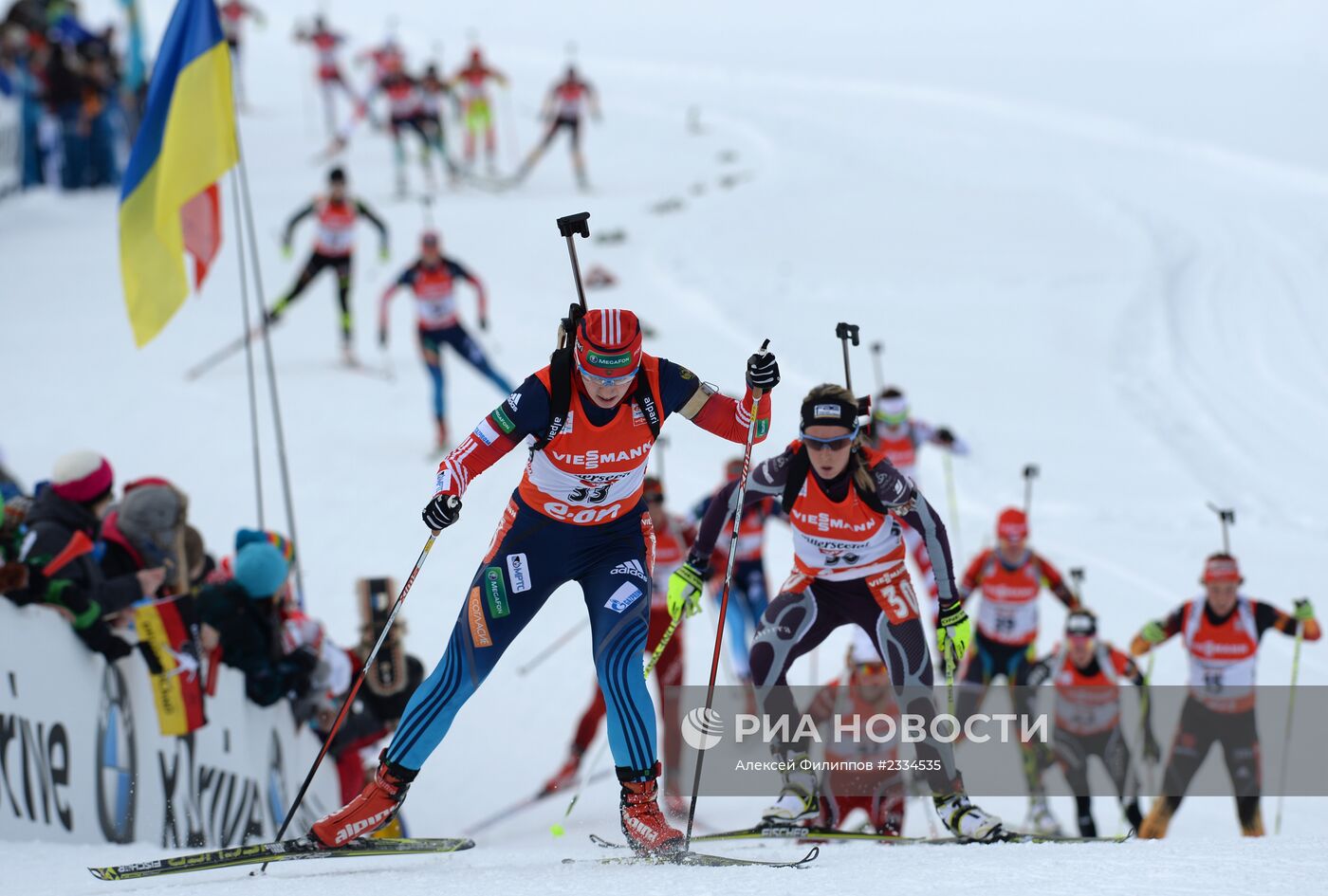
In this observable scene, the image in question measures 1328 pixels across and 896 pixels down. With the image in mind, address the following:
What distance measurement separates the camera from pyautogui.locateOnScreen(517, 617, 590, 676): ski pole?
32.1 feet

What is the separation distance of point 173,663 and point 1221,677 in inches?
225

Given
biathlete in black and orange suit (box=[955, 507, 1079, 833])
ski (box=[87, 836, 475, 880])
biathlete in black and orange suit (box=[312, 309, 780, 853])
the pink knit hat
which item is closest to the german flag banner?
the pink knit hat

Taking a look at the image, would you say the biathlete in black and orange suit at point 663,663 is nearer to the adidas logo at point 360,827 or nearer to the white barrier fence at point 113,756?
the white barrier fence at point 113,756

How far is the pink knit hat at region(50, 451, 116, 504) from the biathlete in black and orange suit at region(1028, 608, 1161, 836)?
5.28m

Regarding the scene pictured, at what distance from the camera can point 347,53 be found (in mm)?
34500

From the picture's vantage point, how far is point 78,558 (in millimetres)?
5973

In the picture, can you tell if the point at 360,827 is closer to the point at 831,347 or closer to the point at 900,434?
the point at 900,434

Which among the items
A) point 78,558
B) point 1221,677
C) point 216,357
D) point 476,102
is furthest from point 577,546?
point 476,102

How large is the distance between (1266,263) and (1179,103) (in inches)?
450

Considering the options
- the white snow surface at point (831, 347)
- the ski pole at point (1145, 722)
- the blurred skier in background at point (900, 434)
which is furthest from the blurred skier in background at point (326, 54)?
the ski pole at point (1145, 722)

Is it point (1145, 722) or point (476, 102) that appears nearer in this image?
point (1145, 722)

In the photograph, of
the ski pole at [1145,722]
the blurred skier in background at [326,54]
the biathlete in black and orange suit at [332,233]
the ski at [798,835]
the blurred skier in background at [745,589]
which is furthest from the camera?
the blurred skier in background at [326,54]

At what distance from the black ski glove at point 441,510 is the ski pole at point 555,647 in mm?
5056

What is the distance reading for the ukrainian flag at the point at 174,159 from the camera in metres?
8.09
